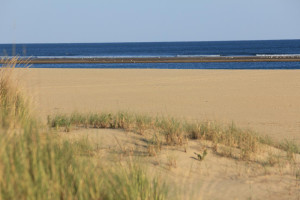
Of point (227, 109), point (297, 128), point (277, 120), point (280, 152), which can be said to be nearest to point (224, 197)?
point (280, 152)

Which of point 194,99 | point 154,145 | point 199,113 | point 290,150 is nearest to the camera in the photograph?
point 154,145

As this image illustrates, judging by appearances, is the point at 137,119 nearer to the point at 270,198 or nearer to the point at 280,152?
the point at 280,152

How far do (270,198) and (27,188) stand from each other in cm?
321

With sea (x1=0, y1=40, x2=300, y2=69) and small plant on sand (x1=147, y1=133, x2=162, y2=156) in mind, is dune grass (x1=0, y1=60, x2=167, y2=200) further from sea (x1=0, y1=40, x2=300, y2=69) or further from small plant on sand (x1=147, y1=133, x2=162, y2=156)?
sea (x1=0, y1=40, x2=300, y2=69)

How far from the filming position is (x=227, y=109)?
1291 centimetres

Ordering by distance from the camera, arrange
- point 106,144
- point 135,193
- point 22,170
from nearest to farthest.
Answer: point 22,170, point 135,193, point 106,144

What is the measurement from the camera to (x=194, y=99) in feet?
49.5

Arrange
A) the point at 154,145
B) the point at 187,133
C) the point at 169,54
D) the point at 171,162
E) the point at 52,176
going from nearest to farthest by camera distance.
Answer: the point at 52,176 < the point at 171,162 < the point at 154,145 < the point at 187,133 < the point at 169,54

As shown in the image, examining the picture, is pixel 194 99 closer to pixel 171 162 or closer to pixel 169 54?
pixel 171 162

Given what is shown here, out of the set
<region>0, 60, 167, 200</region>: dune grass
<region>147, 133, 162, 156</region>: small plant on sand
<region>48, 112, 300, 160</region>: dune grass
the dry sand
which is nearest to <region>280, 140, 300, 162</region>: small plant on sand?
<region>48, 112, 300, 160</region>: dune grass

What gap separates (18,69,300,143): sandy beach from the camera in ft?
36.8

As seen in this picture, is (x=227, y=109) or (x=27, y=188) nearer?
(x=27, y=188)

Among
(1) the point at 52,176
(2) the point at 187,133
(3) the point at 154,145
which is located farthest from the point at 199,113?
(1) the point at 52,176

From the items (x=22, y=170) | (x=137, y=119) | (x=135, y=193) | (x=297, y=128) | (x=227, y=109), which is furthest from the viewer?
(x=227, y=109)
